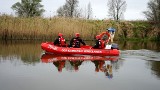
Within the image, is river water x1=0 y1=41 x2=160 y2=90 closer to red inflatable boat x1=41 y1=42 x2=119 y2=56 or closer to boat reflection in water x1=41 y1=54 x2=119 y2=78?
boat reflection in water x1=41 y1=54 x2=119 y2=78

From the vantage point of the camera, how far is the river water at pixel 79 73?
36.3ft

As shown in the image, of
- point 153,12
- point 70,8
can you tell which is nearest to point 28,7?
point 70,8

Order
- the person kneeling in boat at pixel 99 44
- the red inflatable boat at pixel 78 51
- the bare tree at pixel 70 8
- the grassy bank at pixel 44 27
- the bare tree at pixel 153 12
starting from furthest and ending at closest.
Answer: the bare tree at pixel 70 8 → the bare tree at pixel 153 12 → the grassy bank at pixel 44 27 → the person kneeling in boat at pixel 99 44 → the red inflatable boat at pixel 78 51

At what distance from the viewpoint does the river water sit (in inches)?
436

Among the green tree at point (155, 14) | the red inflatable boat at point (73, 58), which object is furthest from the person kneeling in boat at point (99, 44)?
the green tree at point (155, 14)

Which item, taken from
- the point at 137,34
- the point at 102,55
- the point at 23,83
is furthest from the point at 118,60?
the point at 137,34

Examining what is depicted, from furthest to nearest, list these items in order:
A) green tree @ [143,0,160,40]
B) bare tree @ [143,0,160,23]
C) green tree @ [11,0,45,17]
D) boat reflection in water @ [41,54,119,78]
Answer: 1. green tree @ [11,0,45,17]
2. bare tree @ [143,0,160,23]
3. green tree @ [143,0,160,40]
4. boat reflection in water @ [41,54,119,78]

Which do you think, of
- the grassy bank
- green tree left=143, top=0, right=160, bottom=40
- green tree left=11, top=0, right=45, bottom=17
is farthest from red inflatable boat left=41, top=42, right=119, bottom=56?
green tree left=11, top=0, right=45, bottom=17

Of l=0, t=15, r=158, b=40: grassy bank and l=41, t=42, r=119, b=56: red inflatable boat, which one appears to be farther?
l=0, t=15, r=158, b=40: grassy bank

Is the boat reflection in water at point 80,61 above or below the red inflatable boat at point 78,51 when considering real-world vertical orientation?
below

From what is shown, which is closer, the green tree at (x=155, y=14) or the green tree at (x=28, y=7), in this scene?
the green tree at (x=155, y=14)

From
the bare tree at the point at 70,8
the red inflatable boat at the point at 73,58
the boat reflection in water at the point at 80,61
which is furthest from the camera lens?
the bare tree at the point at 70,8

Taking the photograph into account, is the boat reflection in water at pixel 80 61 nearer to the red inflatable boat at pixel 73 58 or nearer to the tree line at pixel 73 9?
the red inflatable boat at pixel 73 58

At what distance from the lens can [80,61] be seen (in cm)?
1697
